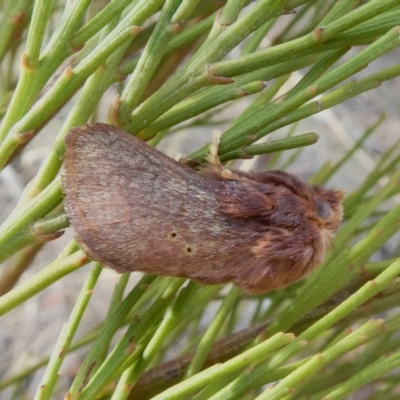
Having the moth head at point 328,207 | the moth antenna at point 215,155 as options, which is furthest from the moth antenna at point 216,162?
the moth head at point 328,207

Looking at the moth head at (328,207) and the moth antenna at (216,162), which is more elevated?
the moth antenna at (216,162)

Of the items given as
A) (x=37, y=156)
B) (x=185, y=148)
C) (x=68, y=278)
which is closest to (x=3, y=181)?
(x=37, y=156)

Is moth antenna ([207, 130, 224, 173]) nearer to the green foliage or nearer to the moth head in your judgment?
the green foliage

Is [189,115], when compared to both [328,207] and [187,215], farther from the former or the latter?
[328,207]

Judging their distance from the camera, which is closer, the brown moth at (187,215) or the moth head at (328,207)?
the brown moth at (187,215)

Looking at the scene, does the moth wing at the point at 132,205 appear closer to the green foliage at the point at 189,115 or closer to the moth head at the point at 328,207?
the green foliage at the point at 189,115

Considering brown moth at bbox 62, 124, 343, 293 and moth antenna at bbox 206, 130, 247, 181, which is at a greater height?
moth antenna at bbox 206, 130, 247, 181

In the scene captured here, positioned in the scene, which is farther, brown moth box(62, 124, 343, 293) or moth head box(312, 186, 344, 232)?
moth head box(312, 186, 344, 232)

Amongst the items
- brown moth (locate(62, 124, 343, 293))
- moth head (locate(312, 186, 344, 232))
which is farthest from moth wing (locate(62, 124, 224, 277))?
moth head (locate(312, 186, 344, 232))

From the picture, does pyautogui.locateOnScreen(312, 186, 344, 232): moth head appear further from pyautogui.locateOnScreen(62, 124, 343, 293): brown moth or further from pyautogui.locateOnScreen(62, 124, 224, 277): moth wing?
pyautogui.locateOnScreen(62, 124, 224, 277): moth wing

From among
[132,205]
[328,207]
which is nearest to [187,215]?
[132,205]
